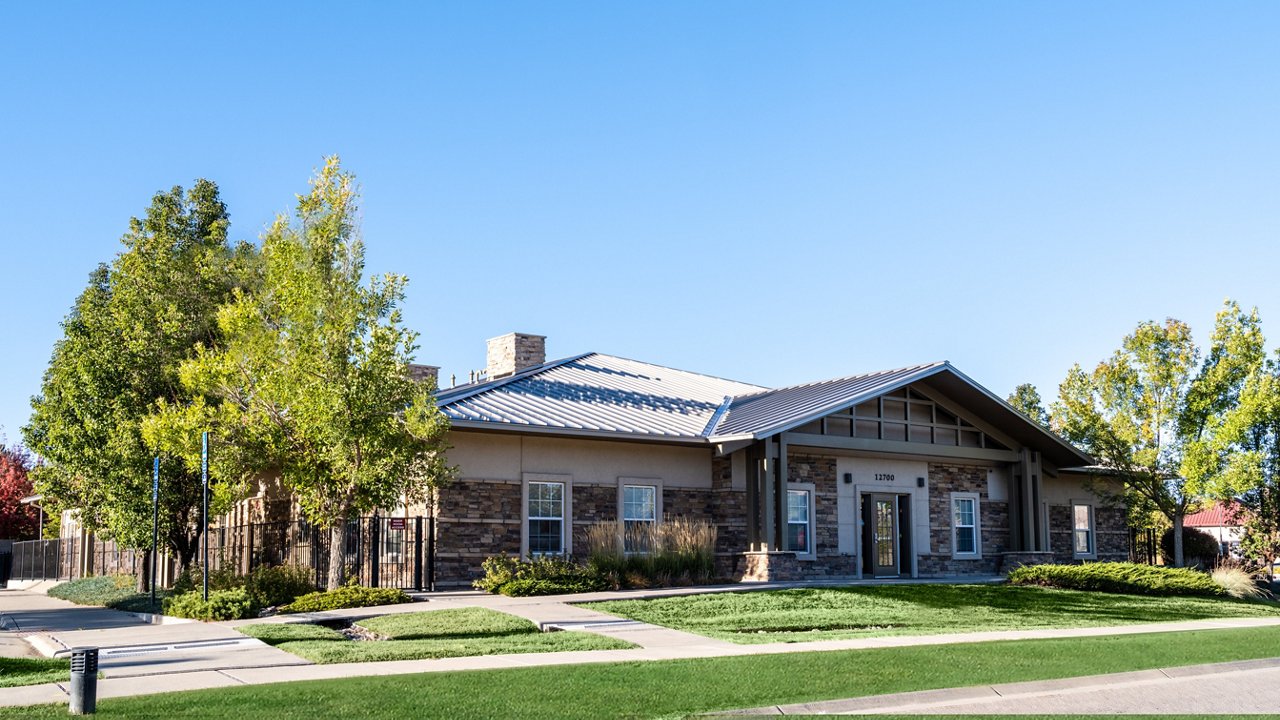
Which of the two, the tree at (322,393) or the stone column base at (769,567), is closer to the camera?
the tree at (322,393)

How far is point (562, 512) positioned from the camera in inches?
933

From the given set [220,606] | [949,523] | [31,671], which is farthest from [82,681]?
[949,523]

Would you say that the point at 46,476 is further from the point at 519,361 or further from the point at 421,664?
the point at 421,664

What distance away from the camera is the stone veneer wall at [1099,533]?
102 ft

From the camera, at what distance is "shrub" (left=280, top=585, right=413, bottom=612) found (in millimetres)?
18172

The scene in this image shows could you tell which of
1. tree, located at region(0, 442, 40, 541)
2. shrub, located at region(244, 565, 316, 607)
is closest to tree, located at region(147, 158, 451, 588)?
shrub, located at region(244, 565, 316, 607)

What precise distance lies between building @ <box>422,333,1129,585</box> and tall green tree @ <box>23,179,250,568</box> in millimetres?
6142

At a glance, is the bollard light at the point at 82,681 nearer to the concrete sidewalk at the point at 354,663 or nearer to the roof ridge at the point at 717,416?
the concrete sidewalk at the point at 354,663

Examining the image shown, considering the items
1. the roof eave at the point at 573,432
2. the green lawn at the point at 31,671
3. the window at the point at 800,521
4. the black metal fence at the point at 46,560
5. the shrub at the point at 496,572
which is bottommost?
the black metal fence at the point at 46,560

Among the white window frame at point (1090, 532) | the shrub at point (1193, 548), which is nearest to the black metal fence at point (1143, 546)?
the shrub at point (1193, 548)

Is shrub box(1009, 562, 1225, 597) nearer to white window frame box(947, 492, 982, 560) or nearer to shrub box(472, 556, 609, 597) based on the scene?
white window frame box(947, 492, 982, 560)

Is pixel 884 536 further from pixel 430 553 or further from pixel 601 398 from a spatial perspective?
pixel 430 553

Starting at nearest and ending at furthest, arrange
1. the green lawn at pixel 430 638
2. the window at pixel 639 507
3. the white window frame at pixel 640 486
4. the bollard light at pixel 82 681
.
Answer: the bollard light at pixel 82 681, the green lawn at pixel 430 638, the window at pixel 639 507, the white window frame at pixel 640 486

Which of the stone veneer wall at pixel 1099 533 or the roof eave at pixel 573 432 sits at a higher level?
the roof eave at pixel 573 432
